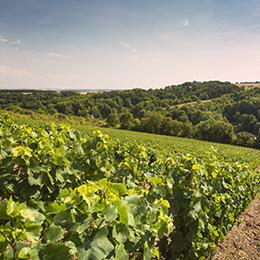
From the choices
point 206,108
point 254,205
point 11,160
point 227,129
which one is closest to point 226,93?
point 206,108

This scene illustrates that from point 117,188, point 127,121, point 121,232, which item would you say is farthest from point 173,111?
point 121,232

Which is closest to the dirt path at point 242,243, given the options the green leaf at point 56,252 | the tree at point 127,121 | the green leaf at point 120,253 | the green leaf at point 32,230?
the green leaf at point 120,253

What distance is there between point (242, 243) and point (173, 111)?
89761 mm

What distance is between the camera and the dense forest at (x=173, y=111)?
6200 cm

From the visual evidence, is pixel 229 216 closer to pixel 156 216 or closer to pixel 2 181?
pixel 156 216

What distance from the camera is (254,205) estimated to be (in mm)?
7738

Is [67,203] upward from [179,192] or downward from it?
upward

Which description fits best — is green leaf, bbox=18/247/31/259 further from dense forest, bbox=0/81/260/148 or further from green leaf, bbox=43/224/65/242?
dense forest, bbox=0/81/260/148

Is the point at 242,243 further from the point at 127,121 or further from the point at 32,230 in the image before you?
the point at 127,121

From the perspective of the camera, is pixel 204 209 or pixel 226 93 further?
pixel 226 93

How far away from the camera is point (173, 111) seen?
297ft

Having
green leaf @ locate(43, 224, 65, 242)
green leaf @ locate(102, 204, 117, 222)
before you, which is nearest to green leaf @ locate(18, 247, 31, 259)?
green leaf @ locate(43, 224, 65, 242)

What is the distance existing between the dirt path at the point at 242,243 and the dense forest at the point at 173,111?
198 ft

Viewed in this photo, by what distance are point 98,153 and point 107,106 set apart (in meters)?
109
